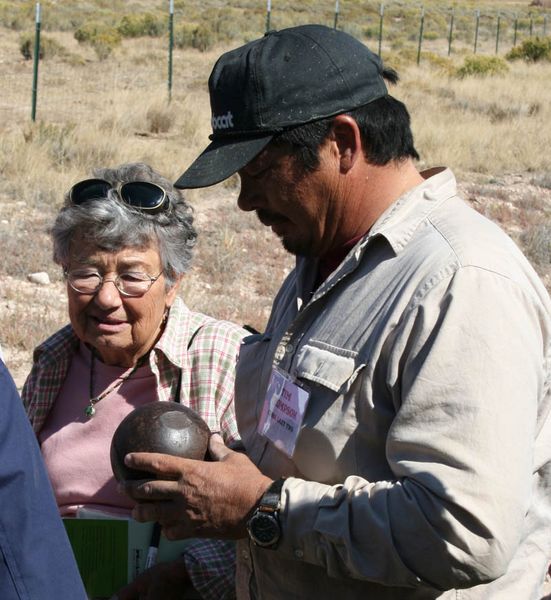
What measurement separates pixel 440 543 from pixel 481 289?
1.52 ft

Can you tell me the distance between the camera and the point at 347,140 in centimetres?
199

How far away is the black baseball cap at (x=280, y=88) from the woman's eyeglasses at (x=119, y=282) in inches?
42.2

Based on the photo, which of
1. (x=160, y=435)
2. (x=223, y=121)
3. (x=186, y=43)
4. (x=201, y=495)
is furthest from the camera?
(x=186, y=43)

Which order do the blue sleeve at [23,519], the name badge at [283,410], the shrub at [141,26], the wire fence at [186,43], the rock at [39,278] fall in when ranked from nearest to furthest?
the blue sleeve at [23,519], the name badge at [283,410], the rock at [39,278], the wire fence at [186,43], the shrub at [141,26]

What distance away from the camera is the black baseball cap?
6.48 ft

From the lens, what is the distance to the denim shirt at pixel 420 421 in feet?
5.36

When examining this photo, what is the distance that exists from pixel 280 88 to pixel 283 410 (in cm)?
69

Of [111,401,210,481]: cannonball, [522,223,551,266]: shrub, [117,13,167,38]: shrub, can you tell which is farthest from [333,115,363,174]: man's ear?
[117,13,167,38]: shrub

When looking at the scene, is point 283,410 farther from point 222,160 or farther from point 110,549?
point 110,549

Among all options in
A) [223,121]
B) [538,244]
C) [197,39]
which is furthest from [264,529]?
[197,39]

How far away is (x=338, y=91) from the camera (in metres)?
1.98

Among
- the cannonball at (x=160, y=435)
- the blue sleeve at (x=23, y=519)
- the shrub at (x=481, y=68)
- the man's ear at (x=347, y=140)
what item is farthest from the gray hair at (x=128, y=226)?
the shrub at (x=481, y=68)

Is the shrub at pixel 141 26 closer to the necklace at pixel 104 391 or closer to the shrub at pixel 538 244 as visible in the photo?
the shrub at pixel 538 244

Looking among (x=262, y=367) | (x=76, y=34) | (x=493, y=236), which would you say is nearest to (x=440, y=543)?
(x=493, y=236)
